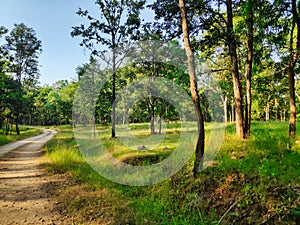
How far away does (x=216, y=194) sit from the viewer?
5.95 meters

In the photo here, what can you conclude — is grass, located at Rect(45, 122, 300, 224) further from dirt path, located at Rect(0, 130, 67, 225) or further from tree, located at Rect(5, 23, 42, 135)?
tree, located at Rect(5, 23, 42, 135)

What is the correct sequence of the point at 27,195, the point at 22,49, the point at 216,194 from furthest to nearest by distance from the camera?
the point at 22,49, the point at 27,195, the point at 216,194

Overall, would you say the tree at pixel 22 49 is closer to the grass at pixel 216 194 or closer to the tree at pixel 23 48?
the tree at pixel 23 48

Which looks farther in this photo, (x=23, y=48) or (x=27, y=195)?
(x=23, y=48)

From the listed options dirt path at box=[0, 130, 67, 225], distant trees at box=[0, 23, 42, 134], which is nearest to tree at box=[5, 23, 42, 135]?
distant trees at box=[0, 23, 42, 134]

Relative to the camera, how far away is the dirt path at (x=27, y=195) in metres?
5.74

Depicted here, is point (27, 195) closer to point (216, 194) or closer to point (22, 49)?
point (216, 194)

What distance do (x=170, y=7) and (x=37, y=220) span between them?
29.5 ft

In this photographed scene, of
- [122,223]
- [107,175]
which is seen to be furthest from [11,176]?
[122,223]

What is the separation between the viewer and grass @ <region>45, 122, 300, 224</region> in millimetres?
4930

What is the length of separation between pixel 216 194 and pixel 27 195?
5.55 meters

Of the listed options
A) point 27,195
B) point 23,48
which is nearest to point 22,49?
point 23,48

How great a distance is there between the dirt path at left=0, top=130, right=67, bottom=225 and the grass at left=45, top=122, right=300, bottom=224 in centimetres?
47

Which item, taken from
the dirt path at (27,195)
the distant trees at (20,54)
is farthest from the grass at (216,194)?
the distant trees at (20,54)
